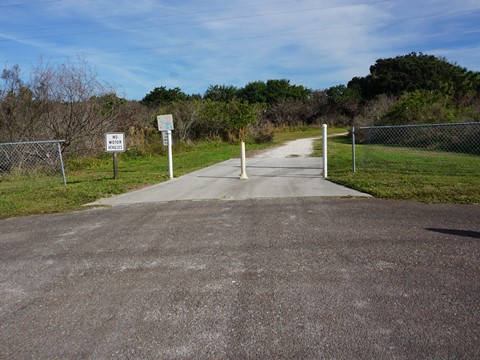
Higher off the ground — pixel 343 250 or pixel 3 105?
pixel 3 105

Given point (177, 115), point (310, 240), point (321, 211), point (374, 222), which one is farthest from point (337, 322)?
point (177, 115)

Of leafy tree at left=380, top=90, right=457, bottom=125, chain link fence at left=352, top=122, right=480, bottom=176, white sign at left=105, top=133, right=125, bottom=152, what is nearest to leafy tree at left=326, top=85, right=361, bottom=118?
leafy tree at left=380, top=90, right=457, bottom=125

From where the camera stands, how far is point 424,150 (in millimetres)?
17906

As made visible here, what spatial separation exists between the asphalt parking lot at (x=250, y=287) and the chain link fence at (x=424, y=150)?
534 centimetres

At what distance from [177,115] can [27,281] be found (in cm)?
2464

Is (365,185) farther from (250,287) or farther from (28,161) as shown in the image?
(28,161)

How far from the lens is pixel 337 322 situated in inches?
124

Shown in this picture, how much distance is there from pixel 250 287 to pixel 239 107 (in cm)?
2805

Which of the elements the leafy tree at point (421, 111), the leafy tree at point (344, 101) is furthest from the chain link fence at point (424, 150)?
the leafy tree at point (344, 101)

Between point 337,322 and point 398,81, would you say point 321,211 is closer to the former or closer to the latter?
point 337,322

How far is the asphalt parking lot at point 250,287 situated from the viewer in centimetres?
292

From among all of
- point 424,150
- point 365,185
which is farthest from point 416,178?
point 424,150

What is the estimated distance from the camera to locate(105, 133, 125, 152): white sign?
1190cm

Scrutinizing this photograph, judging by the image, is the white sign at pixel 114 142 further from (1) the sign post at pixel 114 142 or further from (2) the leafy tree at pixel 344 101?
(2) the leafy tree at pixel 344 101
